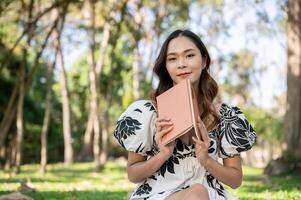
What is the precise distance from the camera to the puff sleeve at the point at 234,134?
118 inches

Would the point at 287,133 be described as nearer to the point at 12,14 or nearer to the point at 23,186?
the point at 23,186

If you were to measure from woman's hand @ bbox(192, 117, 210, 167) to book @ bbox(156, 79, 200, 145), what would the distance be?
0.08 feet

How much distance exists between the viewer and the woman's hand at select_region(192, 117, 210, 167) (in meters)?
2.73

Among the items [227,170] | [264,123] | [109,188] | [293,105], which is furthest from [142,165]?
[264,123]

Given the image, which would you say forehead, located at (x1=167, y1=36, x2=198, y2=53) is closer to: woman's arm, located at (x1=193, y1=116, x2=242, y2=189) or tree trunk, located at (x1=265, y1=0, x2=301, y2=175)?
woman's arm, located at (x1=193, y1=116, x2=242, y2=189)

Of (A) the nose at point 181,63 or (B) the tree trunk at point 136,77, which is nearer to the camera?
(A) the nose at point 181,63

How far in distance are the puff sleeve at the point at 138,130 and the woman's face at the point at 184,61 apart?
0.78 feet

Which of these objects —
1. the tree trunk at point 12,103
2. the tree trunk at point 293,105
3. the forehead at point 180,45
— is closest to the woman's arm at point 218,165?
the forehead at point 180,45

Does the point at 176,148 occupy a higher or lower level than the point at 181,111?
lower

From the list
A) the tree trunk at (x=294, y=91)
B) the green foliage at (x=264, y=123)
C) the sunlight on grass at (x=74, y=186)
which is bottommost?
the green foliage at (x=264, y=123)

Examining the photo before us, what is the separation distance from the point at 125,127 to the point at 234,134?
59 centimetres

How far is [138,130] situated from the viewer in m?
2.97

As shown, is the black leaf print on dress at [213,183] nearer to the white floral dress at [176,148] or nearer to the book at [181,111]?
the white floral dress at [176,148]

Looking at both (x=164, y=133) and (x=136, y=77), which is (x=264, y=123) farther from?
(x=164, y=133)
